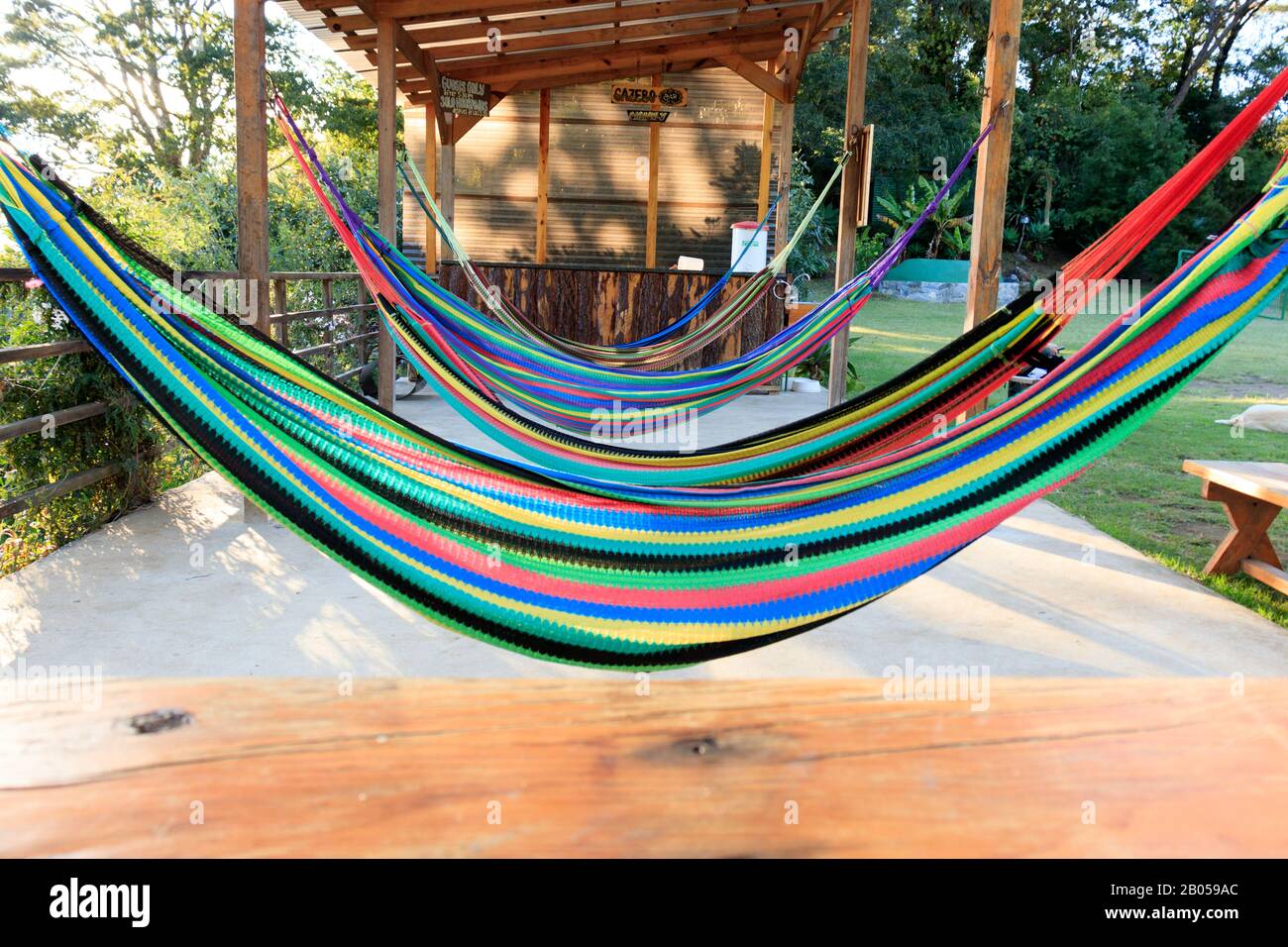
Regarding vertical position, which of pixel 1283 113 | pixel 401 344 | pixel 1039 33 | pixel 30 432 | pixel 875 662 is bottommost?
pixel 875 662

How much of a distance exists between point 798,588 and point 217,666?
4.59 ft

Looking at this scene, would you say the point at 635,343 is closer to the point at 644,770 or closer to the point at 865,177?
the point at 865,177

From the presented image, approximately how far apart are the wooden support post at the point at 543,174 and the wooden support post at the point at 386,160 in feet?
10.5

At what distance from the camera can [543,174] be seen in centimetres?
748

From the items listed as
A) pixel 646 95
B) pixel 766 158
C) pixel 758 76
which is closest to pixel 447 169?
pixel 646 95

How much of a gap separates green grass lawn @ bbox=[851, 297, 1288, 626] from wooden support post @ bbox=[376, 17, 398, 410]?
2.74 meters

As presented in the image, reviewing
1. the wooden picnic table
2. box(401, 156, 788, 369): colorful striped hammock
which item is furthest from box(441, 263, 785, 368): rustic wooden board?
the wooden picnic table

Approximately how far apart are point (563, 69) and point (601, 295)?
1.53 metres

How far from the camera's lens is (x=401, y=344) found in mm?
2967

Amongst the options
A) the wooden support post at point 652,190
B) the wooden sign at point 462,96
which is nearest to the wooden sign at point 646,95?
the wooden support post at point 652,190

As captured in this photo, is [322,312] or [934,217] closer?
[322,312]

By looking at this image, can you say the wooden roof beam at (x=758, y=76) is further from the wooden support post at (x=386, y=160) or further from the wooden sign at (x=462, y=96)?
the wooden support post at (x=386, y=160)
